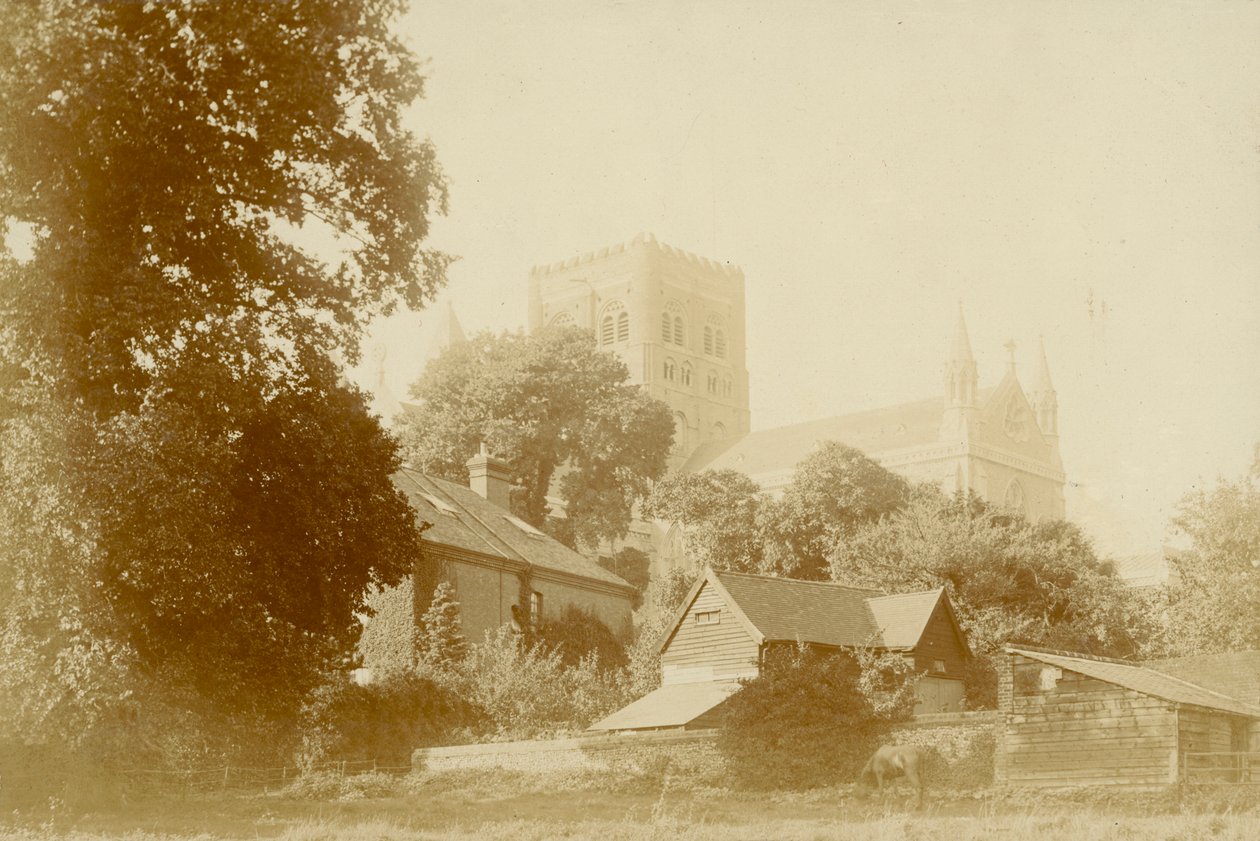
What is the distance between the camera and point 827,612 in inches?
1722

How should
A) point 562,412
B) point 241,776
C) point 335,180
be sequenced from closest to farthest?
point 335,180
point 241,776
point 562,412

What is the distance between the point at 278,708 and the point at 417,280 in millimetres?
7537

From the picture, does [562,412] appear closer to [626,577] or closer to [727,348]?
[626,577]

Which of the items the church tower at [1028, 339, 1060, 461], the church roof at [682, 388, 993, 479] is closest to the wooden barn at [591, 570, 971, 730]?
the church roof at [682, 388, 993, 479]

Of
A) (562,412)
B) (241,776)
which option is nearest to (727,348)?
(562,412)

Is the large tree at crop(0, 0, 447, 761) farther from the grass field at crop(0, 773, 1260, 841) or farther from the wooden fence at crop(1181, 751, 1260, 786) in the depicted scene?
the wooden fence at crop(1181, 751, 1260, 786)

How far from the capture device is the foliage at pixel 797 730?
108 ft

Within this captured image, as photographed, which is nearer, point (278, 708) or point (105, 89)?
point (105, 89)

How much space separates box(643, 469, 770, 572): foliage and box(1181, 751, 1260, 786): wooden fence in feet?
105

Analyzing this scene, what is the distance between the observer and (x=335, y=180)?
23.3 m

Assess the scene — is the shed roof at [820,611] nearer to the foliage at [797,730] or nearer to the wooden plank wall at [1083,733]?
the foliage at [797,730]

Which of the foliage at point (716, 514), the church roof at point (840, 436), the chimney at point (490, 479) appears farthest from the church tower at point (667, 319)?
the chimney at point (490, 479)

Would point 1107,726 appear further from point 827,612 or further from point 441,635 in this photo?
point 441,635

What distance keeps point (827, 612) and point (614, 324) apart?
101 metres
